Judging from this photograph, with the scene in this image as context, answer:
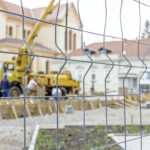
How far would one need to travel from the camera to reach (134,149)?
149 inches

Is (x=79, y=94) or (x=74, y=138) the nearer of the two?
(x=74, y=138)

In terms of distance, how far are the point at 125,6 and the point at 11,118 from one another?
24.0ft

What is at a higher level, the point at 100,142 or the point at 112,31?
the point at 112,31

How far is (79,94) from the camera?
1667 centimetres

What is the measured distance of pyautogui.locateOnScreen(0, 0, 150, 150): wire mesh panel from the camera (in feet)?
6.09

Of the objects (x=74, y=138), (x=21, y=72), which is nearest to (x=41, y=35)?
(x=21, y=72)

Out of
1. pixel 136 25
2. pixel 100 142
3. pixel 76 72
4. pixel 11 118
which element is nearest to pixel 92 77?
pixel 76 72

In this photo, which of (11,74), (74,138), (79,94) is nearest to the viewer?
(74,138)

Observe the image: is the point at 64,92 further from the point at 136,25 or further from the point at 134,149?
the point at 136,25

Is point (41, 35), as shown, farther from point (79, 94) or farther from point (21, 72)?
point (21, 72)

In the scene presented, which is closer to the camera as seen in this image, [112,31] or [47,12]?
[112,31]

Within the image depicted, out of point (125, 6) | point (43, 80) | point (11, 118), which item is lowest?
point (11, 118)

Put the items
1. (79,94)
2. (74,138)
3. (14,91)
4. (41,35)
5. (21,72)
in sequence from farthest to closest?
(41,35) < (79,94) < (21,72) < (14,91) < (74,138)

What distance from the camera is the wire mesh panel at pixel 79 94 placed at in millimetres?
1857
